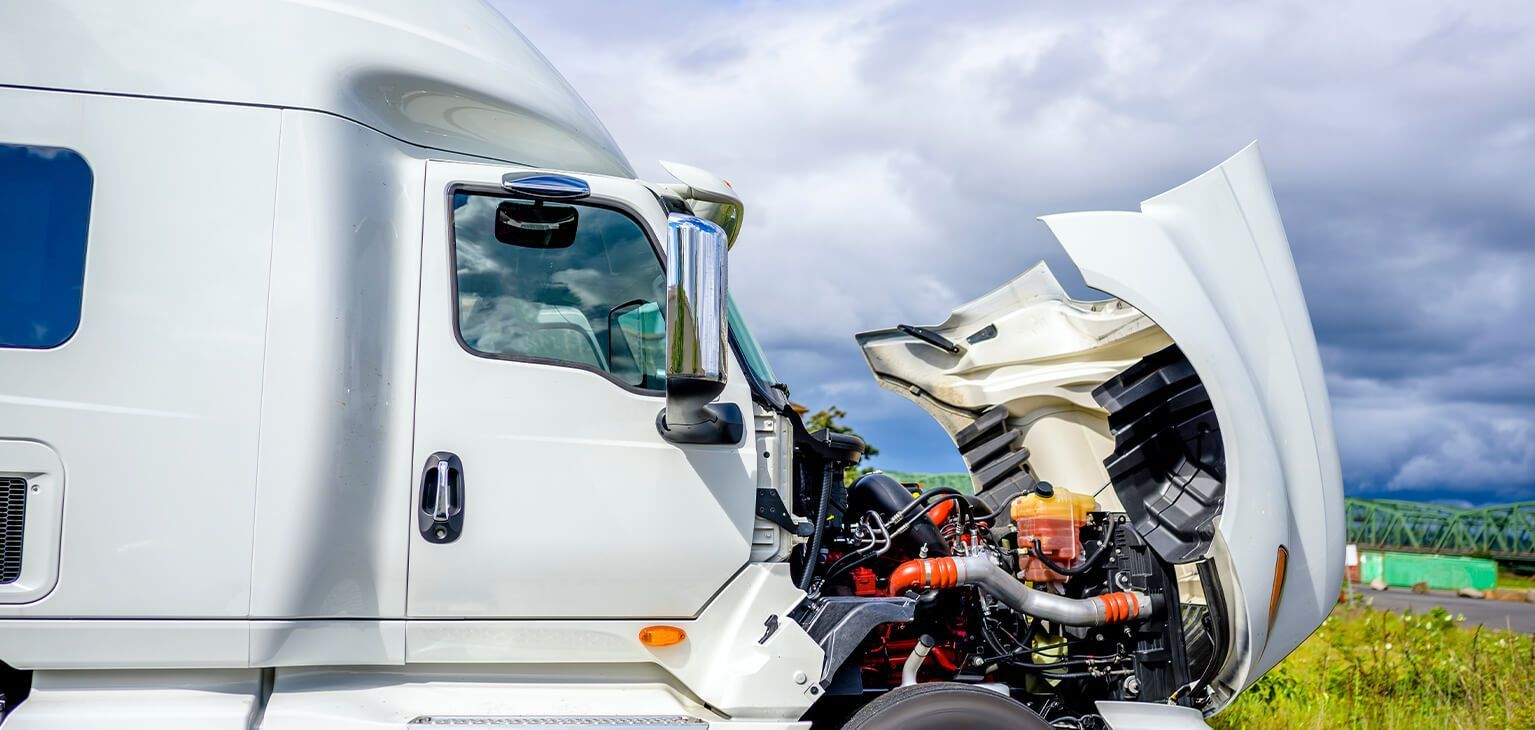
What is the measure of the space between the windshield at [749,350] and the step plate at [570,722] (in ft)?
3.91

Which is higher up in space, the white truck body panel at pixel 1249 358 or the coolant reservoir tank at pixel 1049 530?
the white truck body panel at pixel 1249 358

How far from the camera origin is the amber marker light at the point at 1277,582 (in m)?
3.85

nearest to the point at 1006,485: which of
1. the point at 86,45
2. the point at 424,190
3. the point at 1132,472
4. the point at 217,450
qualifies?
the point at 1132,472

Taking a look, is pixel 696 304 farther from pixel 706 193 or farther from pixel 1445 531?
pixel 1445 531

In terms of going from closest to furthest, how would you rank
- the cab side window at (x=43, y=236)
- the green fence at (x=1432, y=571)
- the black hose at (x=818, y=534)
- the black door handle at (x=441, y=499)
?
the cab side window at (x=43, y=236), the black door handle at (x=441, y=499), the black hose at (x=818, y=534), the green fence at (x=1432, y=571)

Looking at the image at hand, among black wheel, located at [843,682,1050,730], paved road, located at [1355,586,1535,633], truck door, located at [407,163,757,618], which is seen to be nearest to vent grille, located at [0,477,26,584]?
truck door, located at [407,163,757,618]

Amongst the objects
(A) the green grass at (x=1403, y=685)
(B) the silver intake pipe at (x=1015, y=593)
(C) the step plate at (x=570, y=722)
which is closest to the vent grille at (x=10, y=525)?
(C) the step plate at (x=570, y=722)

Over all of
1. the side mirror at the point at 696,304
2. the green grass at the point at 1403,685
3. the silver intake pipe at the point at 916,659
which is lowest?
the green grass at the point at 1403,685

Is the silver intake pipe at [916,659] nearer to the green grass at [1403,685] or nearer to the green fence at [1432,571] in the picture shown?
the green grass at [1403,685]

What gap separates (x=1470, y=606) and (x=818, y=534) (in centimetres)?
2055

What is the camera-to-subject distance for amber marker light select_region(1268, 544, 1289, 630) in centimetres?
385

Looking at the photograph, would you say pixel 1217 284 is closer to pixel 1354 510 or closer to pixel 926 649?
pixel 926 649

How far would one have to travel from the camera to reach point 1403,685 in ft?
23.9

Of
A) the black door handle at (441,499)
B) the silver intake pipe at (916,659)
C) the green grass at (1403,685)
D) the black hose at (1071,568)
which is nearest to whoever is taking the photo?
the black door handle at (441,499)
